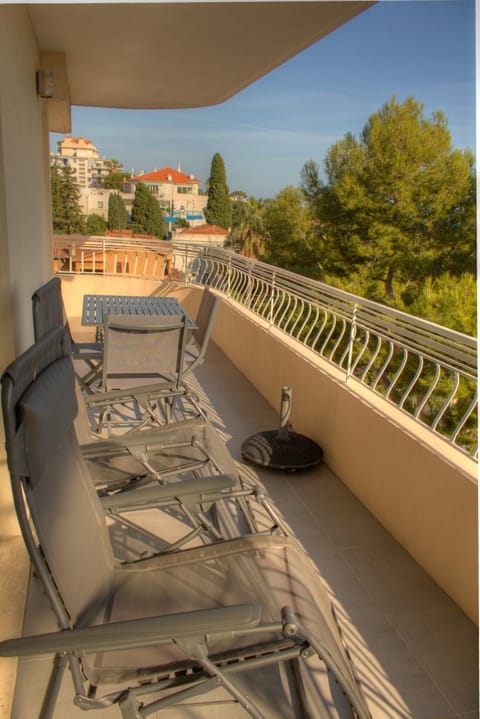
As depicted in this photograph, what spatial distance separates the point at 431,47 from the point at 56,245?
45.1 meters

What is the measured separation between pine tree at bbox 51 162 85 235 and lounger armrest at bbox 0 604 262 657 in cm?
3984

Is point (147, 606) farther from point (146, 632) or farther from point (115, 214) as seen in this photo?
point (115, 214)

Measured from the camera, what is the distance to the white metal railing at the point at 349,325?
2.68 metres

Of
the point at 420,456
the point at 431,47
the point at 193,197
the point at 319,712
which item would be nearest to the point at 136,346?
the point at 420,456

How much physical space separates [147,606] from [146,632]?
41 cm

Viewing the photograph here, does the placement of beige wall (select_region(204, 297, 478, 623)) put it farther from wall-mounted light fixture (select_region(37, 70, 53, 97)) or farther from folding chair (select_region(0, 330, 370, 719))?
wall-mounted light fixture (select_region(37, 70, 53, 97))

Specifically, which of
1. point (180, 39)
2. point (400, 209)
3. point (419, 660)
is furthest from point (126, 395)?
point (400, 209)

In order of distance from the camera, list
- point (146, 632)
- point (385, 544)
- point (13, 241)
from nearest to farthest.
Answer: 1. point (146, 632)
2. point (13, 241)
3. point (385, 544)

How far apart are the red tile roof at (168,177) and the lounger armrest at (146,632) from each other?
82.0 m

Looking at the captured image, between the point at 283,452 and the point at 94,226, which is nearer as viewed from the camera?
the point at 283,452

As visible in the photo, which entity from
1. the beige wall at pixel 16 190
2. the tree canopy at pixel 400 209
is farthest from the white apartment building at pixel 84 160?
the beige wall at pixel 16 190

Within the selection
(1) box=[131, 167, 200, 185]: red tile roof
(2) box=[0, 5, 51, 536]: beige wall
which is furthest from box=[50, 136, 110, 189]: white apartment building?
(2) box=[0, 5, 51, 536]: beige wall

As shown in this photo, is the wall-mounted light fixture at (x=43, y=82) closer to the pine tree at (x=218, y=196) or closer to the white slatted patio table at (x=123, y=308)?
the white slatted patio table at (x=123, y=308)

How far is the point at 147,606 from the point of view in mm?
1663
